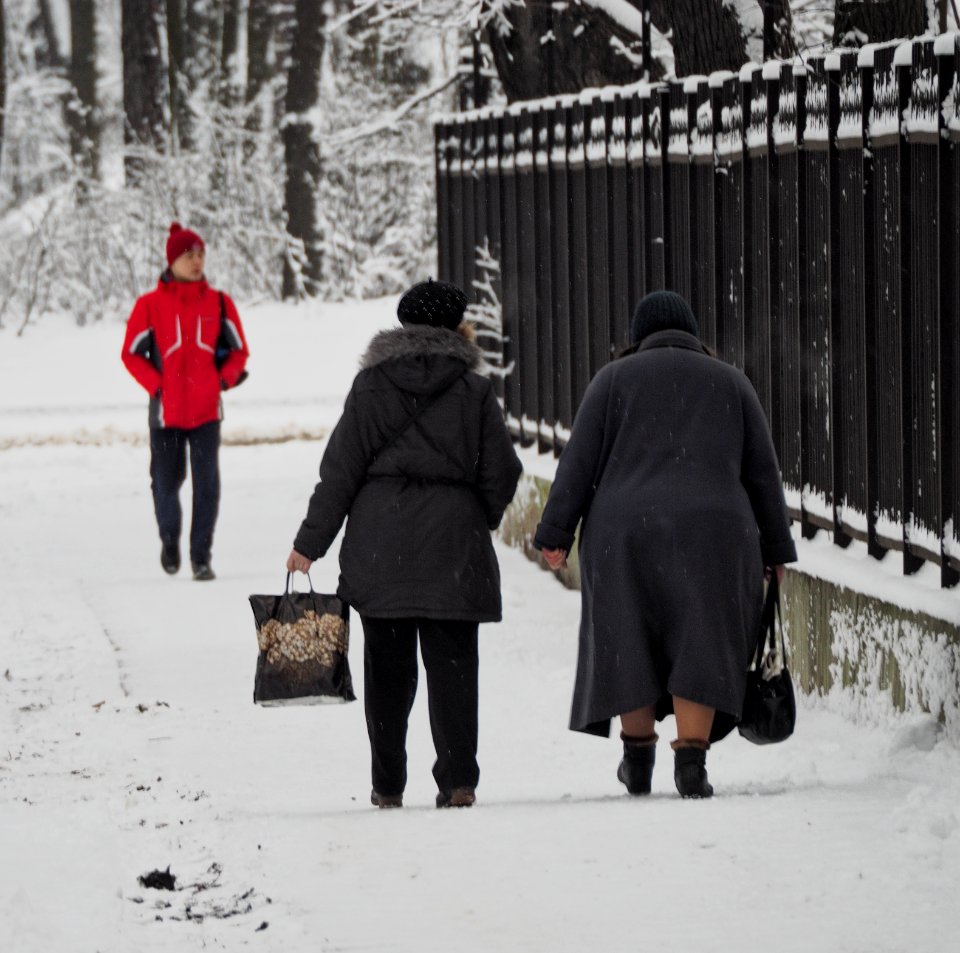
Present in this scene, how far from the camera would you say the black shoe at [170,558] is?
34.9 feet

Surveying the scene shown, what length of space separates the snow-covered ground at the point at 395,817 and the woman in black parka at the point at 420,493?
0.51 meters

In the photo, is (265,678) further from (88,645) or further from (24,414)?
(24,414)

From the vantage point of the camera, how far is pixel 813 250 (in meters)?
7.31

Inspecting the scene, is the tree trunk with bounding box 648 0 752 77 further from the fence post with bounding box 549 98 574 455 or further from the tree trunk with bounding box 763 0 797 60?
the fence post with bounding box 549 98 574 455

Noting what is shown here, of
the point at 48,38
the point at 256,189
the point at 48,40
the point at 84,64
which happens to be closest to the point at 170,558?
the point at 256,189

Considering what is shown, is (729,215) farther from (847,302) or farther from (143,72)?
(143,72)

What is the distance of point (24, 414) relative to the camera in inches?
786

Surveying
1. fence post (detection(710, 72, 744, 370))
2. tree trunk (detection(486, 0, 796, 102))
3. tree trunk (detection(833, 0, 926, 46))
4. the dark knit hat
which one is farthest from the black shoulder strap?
tree trunk (detection(486, 0, 796, 102))

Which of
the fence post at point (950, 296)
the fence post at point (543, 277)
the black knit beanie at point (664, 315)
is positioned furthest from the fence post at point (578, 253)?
the black knit beanie at point (664, 315)

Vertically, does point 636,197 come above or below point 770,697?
above

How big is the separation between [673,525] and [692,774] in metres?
0.69

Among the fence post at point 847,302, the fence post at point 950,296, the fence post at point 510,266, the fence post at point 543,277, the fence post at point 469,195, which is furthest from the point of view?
the fence post at point 469,195

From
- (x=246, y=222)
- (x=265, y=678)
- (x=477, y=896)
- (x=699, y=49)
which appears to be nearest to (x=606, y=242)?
(x=699, y=49)

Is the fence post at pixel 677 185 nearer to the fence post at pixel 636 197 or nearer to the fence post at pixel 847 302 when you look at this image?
the fence post at pixel 636 197
